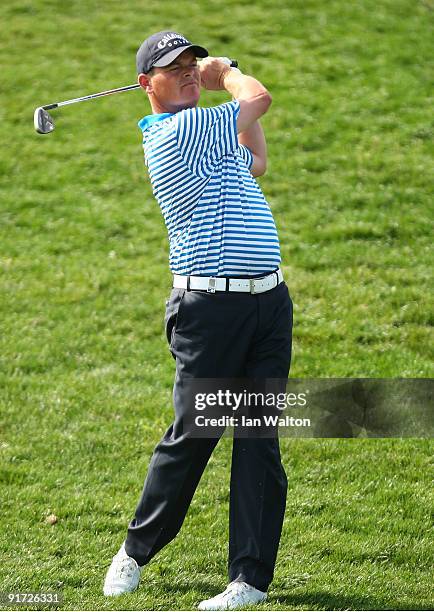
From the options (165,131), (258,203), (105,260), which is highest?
(165,131)

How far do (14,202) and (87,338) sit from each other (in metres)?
2.27

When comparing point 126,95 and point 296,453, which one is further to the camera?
point 126,95

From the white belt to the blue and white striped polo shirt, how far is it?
0.02 m

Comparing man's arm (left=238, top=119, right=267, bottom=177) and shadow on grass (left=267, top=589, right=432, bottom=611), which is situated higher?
man's arm (left=238, top=119, right=267, bottom=177)

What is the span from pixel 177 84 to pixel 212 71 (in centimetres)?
28

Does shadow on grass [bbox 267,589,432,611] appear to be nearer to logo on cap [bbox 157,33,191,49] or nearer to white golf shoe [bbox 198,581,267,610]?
white golf shoe [bbox 198,581,267,610]

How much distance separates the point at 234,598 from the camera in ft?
14.3

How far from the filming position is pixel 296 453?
5.89 metres

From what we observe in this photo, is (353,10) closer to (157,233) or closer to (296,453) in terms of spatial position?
(157,233)

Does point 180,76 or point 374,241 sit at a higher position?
point 180,76

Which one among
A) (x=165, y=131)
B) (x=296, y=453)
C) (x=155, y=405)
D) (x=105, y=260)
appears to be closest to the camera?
(x=165, y=131)

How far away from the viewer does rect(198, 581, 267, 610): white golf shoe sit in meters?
4.35

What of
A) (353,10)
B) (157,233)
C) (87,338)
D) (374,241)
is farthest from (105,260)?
(353,10)

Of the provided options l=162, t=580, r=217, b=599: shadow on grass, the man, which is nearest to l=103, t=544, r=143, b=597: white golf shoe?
the man
